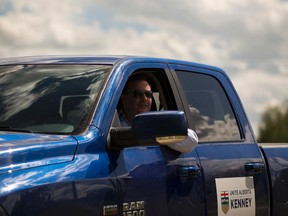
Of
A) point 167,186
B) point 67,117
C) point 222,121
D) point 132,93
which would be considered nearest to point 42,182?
point 67,117

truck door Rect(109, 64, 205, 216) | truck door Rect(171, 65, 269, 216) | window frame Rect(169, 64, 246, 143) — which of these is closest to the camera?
truck door Rect(109, 64, 205, 216)

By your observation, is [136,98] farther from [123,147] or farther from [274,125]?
[274,125]

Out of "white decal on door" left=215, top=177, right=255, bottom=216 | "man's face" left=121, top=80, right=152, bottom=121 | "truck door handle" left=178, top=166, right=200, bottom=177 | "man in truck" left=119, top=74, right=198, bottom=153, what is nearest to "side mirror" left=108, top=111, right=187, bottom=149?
"truck door handle" left=178, top=166, right=200, bottom=177

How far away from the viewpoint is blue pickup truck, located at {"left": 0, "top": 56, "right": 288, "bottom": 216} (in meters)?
4.58

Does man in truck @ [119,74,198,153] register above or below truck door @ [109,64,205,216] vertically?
above

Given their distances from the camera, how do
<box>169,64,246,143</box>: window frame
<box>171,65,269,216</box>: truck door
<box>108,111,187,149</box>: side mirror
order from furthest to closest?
<box>169,64,246,143</box>: window frame, <box>171,65,269,216</box>: truck door, <box>108,111,187,149</box>: side mirror

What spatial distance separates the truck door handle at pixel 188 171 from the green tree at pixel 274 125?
3792 inches

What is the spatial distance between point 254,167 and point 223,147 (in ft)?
0.87

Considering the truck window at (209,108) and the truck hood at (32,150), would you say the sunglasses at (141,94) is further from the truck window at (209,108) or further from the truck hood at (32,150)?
the truck hood at (32,150)

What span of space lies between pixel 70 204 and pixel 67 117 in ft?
2.31

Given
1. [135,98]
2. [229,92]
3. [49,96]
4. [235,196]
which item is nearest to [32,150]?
[49,96]

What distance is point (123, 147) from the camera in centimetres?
506

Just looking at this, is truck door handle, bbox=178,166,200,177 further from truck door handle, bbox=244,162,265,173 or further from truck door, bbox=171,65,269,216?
truck door handle, bbox=244,162,265,173

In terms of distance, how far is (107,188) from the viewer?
486cm
